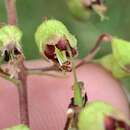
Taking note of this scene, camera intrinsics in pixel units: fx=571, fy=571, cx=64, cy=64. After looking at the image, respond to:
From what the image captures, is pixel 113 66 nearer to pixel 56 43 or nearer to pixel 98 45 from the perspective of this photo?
pixel 98 45

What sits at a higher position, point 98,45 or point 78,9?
point 78,9

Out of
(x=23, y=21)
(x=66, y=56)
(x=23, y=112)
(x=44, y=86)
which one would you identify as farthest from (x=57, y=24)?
(x=23, y=21)

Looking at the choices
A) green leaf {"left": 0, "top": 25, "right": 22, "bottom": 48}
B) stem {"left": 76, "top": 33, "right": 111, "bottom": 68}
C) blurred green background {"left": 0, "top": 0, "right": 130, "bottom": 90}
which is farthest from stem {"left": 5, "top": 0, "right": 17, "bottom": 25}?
blurred green background {"left": 0, "top": 0, "right": 130, "bottom": 90}

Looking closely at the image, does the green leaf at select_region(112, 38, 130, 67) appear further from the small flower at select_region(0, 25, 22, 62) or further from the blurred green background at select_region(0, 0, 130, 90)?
the blurred green background at select_region(0, 0, 130, 90)

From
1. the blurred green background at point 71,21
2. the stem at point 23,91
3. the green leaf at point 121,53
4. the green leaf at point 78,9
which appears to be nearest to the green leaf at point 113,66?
the green leaf at point 121,53

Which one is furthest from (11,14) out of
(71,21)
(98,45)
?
(71,21)

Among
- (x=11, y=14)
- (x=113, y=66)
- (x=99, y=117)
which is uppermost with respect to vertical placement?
(x=11, y=14)
